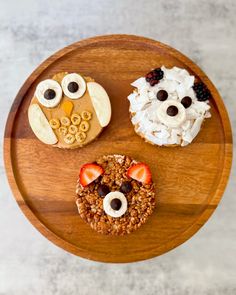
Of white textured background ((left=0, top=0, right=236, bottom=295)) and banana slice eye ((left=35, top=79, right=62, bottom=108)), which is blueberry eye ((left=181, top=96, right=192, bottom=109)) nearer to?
banana slice eye ((left=35, top=79, right=62, bottom=108))

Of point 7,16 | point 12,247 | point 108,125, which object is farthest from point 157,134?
point 7,16

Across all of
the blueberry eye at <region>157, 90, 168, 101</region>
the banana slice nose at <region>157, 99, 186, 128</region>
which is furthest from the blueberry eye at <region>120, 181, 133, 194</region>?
the blueberry eye at <region>157, 90, 168, 101</region>

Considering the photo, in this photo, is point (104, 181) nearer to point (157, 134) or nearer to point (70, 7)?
point (157, 134)

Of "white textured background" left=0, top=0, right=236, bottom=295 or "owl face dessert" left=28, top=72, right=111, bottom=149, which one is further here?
"white textured background" left=0, top=0, right=236, bottom=295

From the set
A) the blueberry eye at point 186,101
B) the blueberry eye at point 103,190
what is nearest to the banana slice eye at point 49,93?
the blueberry eye at point 103,190

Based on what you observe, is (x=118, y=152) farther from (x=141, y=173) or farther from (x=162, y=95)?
(x=162, y=95)
